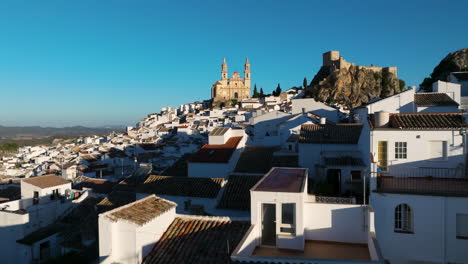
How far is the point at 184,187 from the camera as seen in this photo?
17.2 m

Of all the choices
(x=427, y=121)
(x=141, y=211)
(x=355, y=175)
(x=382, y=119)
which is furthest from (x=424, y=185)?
(x=141, y=211)

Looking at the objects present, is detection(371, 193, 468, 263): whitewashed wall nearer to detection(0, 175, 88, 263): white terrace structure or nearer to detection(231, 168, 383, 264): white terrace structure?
detection(231, 168, 383, 264): white terrace structure

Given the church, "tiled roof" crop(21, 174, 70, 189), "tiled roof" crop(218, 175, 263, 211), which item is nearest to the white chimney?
"tiled roof" crop(218, 175, 263, 211)

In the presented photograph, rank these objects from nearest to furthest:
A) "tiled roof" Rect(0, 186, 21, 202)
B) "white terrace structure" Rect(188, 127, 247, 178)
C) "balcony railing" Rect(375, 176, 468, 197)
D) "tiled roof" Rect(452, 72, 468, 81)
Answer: "balcony railing" Rect(375, 176, 468, 197)
"white terrace structure" Rect(188, 127, 247, 178)
"tiled roof" Rect(0, 186, 21, 202)
"tiled roof" Rect(452, 72, 468, 81)

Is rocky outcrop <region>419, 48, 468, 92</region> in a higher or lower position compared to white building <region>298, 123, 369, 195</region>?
higher

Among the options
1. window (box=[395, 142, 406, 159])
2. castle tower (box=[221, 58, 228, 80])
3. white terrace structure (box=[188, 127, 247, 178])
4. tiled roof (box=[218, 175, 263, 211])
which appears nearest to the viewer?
window (box=[395, 142, 406, 159])

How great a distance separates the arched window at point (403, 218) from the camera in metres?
10.8

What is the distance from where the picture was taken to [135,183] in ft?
78.4

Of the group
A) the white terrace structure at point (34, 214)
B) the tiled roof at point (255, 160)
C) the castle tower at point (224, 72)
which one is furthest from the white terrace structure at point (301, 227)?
the castle tower at point (224, 72)

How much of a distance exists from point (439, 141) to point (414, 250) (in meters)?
4.22

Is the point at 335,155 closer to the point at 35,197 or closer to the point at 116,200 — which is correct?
the point at 116,200

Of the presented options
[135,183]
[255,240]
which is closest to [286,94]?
[135,183]

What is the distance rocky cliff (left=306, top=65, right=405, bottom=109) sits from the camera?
228ft

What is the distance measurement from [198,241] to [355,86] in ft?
228
